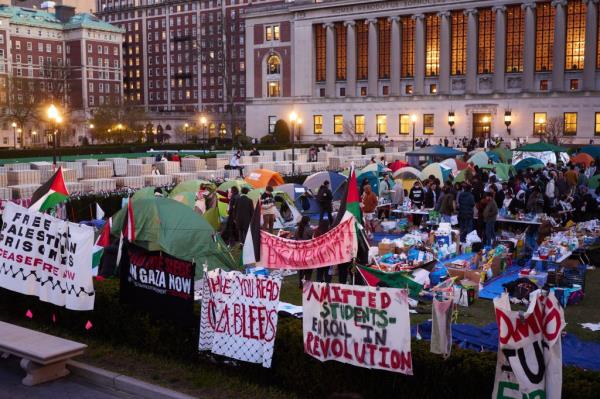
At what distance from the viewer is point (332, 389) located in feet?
30.2

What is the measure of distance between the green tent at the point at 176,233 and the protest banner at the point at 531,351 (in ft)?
29.3

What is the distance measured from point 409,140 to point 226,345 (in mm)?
73709

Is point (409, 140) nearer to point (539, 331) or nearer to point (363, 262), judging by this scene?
point (363, 262)

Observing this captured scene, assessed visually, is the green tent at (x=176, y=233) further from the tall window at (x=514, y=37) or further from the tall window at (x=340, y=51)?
the tall window at (x=340, y=51)

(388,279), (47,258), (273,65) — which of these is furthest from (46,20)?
(388,279)

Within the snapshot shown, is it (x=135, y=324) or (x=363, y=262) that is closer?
(x=135, y=324)

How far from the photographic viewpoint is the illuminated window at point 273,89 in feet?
302

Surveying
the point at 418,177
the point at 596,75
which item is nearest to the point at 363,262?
the point at 418,177

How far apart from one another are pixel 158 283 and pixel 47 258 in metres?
2.38

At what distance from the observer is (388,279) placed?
44.7 feet

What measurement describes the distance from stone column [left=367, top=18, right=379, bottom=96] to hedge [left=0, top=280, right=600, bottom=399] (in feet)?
240

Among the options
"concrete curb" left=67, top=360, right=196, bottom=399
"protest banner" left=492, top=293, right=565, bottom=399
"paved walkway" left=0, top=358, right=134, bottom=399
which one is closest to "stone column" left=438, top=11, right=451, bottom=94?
"concrete curb" left=67, top=360, right=196, bottom=399

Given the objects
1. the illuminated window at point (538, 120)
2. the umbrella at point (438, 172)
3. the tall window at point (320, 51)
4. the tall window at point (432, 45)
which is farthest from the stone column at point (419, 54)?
the umbrella at point (438, 172)

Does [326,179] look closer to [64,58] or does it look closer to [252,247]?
[252,247]
